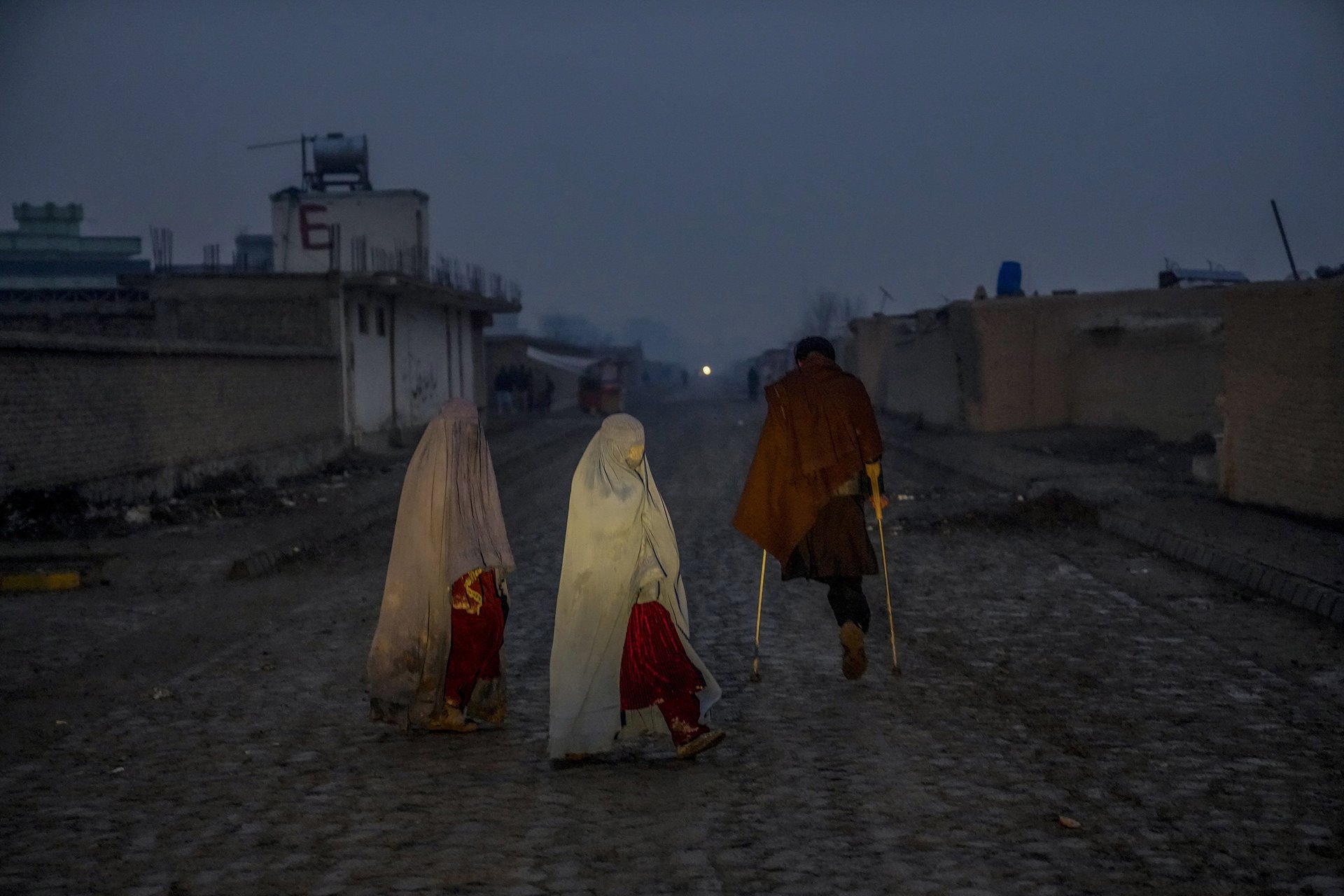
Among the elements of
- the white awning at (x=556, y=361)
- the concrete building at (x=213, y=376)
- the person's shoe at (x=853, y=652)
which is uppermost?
the white awning at (x=556, y=361)

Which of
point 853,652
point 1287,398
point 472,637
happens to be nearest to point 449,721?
point 472,637

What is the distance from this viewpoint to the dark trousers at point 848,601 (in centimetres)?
684

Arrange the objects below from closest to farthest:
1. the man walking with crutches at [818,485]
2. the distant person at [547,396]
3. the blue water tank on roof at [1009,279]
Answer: the man walking with crutches at [818,485] → the blue water tank on roof at [1009,279] → the distant person at [547,396]

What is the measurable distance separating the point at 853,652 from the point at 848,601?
0.32 m

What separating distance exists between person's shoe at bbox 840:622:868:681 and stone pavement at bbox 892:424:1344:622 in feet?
12.9

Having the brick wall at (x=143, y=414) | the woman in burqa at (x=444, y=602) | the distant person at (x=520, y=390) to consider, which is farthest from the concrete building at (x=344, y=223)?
the woman in burqa at (x=444, y=602)

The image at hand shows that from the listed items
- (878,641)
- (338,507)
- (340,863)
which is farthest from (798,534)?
(338,507)

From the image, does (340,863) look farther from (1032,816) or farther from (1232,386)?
(1232,386)

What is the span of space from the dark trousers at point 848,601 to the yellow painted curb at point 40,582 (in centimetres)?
735

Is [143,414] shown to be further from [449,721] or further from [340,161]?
[340,161]

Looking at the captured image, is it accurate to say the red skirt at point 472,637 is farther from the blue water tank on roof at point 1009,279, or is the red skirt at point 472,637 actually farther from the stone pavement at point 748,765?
the blue water tank on roof at point 1009,279

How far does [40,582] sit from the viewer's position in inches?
426

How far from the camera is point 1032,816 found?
4.61m

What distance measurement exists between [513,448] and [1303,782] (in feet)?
81.1
